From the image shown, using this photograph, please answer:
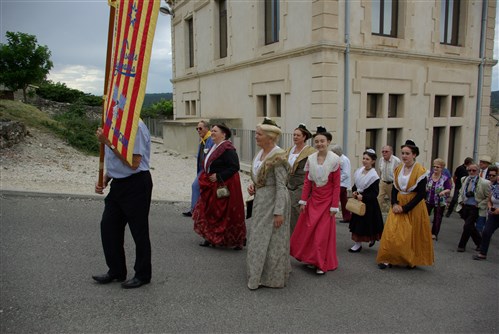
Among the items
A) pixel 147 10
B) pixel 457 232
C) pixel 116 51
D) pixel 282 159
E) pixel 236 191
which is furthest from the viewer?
pixel 457 232

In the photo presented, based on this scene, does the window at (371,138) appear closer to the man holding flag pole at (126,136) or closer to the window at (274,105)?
the window at (274,105)

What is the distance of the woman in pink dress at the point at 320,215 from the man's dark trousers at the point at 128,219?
6.33 feet

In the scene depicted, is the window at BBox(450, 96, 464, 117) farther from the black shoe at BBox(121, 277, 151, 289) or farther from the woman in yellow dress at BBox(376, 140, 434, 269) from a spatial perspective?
the black shoe at BBox(121, 277, 151, 289)

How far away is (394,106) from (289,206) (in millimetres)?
10256

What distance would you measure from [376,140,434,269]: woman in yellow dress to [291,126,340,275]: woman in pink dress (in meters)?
0.78

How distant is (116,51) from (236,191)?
272 cm

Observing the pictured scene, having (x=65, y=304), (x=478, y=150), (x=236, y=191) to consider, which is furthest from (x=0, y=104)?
(x=478, y=150)

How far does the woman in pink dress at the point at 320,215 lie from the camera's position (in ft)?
16.6

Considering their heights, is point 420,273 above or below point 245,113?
below

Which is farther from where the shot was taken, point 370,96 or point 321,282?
point 370,96

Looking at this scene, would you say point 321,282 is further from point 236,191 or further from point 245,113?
point 245,113

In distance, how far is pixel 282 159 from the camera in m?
4.50

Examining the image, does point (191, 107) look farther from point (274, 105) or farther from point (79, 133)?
point (79, 133)

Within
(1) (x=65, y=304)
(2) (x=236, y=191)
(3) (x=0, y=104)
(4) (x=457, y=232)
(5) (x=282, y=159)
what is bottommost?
(4) (x=457, y=232)
